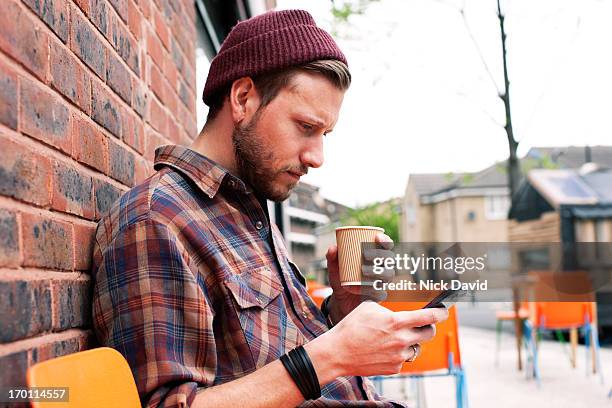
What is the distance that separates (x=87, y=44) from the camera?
138 cm

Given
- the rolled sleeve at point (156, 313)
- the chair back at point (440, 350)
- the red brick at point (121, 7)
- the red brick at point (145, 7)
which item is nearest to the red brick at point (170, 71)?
the red brick at point (145, 7)

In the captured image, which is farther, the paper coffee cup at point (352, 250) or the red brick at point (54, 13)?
the paper coffee cup at point (352, 250)

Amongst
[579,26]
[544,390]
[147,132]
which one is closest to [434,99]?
[579,26]

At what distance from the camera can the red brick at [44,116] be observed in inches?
40.8

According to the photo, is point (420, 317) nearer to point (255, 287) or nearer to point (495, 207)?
point (255, 287)

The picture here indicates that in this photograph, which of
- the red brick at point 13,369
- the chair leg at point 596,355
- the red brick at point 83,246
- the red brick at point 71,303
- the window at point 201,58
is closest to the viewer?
the red brick at point 13,369

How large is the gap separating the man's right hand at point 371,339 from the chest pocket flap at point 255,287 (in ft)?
0.59

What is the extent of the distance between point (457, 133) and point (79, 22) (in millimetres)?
12162

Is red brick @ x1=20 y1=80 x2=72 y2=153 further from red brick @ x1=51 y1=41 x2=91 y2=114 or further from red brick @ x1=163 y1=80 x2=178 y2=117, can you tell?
red brick @ x1=163 y1=80 x2=178 y2=117

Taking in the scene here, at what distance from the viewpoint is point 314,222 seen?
2474 inches

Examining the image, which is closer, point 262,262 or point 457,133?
point 262,262

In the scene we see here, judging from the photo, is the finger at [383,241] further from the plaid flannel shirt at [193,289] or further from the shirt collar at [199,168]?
the shirt collar at [199,168]

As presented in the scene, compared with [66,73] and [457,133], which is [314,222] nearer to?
[457,133]

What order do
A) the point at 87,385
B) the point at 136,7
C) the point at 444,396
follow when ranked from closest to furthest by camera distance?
the point at 87,385 → the point at 136,7 → the point at 444,396
